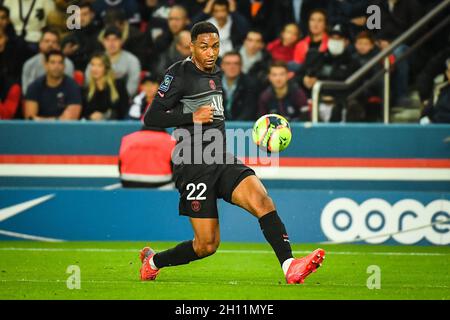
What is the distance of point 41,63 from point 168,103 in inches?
276

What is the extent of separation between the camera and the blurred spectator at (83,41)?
1551cm

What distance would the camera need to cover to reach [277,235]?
8.48 m

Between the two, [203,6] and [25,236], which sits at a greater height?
[203,6]

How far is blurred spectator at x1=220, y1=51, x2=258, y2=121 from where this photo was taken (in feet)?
47.5

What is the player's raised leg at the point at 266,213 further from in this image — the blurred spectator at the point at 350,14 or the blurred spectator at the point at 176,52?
the blurred spectator at the point at 350,14

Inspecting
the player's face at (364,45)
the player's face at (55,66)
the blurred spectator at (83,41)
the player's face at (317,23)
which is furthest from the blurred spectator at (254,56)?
the player's face at (55,66)

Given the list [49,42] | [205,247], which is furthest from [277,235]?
[49,42]

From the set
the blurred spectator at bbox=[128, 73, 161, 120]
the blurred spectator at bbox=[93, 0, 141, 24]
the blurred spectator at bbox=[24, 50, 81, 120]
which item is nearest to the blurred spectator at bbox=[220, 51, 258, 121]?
the blurred spectator at bbox=[128, 73, 161, 120]

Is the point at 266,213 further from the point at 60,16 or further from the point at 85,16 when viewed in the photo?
the point at 60,16

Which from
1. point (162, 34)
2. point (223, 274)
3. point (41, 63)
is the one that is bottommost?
point (223, 274)

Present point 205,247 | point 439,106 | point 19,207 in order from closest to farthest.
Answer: point 205,247
point 19,207
point 439,106

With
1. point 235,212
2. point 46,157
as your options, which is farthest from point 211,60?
point 46,157

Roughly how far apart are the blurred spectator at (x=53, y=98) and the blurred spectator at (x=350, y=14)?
3970mm

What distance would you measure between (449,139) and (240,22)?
4000mm
